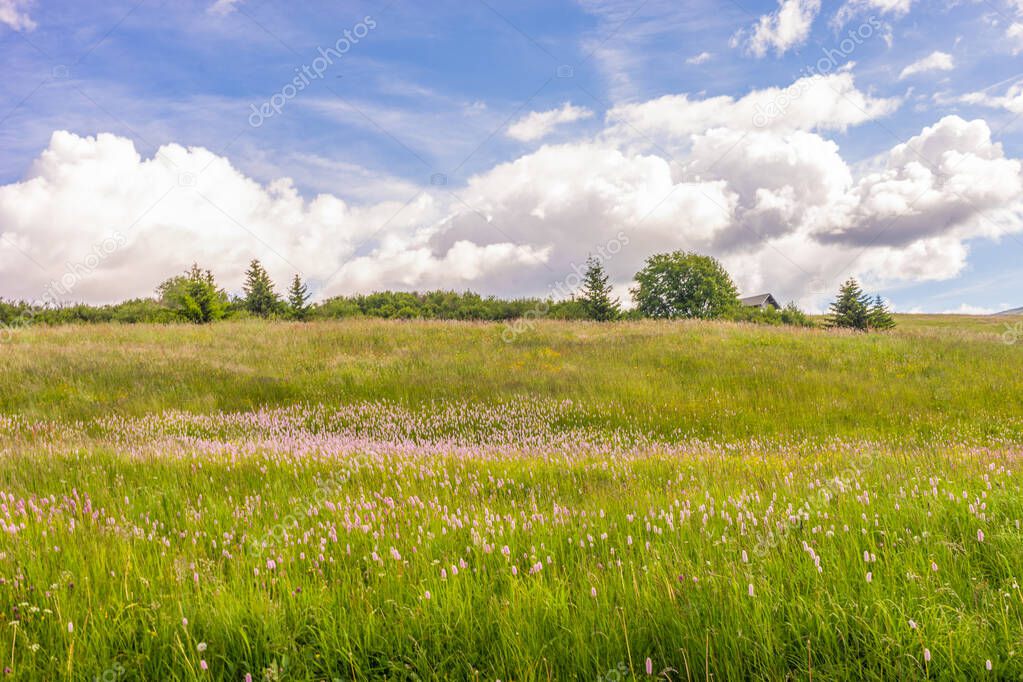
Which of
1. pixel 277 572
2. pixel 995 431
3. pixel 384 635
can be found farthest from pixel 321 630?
pixel 995 431

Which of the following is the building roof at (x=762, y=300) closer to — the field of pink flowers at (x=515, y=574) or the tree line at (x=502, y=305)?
the tree line at (x=502, y=305)

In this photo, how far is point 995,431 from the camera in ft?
34.3

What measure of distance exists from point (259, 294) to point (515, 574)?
59535 mm

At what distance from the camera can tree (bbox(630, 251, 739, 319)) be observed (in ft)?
220

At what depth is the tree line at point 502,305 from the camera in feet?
165

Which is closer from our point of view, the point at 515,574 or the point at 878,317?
the point at 515,574

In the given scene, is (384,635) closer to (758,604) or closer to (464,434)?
(758,604)

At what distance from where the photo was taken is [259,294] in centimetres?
5672

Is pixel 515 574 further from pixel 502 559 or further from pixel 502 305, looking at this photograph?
pixel 502 305

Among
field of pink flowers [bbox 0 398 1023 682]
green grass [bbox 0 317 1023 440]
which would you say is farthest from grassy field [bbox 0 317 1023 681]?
green grass [bbox 0 317 1023 440]

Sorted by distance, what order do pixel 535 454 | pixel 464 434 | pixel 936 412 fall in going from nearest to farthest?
1. pixel 535 454
2. pixel 464 434
3. pixel 936 412

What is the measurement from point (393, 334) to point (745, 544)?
21661mm

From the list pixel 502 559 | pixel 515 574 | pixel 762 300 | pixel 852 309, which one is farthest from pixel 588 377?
pixel 762 300

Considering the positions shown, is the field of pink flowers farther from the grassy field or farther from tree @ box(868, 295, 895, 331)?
tree @ box(868, 295, 895, 331)
